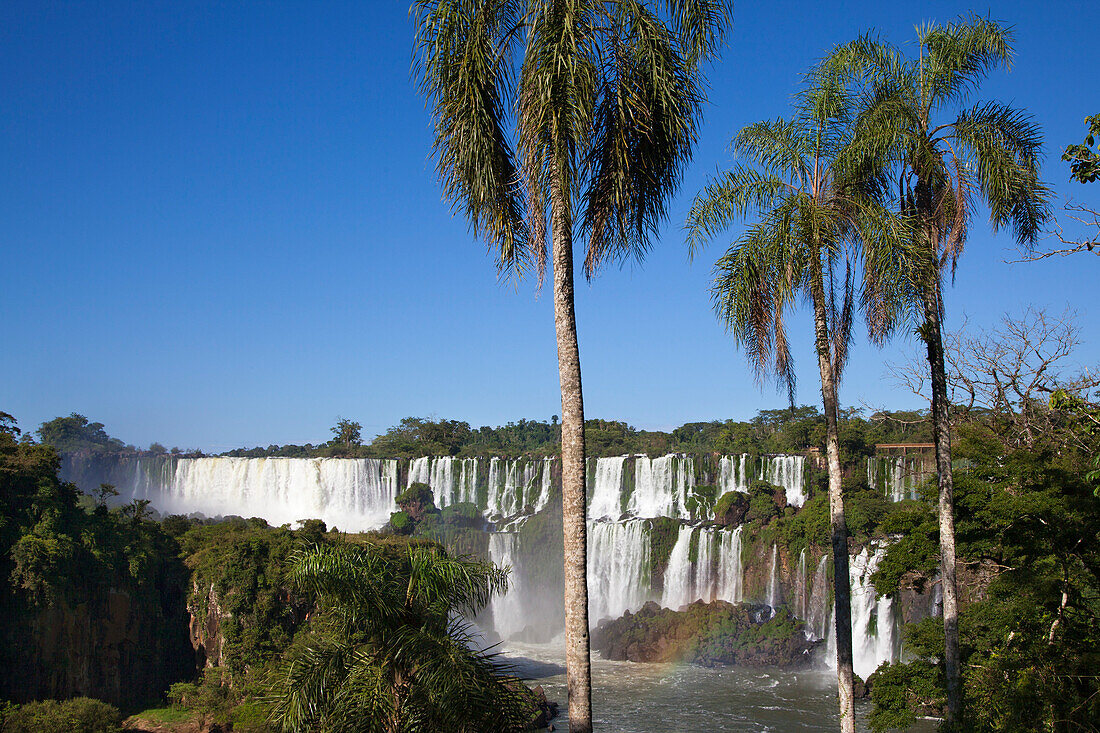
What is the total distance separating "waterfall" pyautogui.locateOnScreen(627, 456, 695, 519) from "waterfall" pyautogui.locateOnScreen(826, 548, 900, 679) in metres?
11.0

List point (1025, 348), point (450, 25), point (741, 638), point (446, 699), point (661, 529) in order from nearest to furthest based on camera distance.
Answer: point (446, 699) → point (450, 25) → point (1025, 348) → point (741, 638) → point (661, 529)

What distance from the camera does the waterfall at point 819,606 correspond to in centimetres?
2711

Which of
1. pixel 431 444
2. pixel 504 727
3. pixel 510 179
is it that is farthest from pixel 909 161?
pixel 431 444

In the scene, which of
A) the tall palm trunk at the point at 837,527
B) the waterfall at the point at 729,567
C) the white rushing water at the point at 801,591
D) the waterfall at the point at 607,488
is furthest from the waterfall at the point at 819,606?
the tall palm trunk at the point at 837,527

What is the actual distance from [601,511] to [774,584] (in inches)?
414

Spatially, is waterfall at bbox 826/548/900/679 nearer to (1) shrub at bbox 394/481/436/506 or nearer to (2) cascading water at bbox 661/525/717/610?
(2) cascading water at bbox 661/525/717/610

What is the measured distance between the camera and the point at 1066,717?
7.70 metres

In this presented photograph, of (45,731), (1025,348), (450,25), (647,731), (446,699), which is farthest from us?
(647,731)

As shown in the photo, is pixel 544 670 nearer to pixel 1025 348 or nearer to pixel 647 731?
pixel 647 731

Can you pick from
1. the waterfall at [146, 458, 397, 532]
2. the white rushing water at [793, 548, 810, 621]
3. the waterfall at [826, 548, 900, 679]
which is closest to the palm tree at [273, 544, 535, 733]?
the waterfall at [826, 548, 900, 679]

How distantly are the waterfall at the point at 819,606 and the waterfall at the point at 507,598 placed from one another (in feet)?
43.6

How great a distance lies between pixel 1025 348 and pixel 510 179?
922 cm

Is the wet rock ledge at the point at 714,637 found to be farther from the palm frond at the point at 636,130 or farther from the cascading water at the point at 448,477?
the palm frond at the point at 636,130

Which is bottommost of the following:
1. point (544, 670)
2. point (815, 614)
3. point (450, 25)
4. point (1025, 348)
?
point (544, 670)
